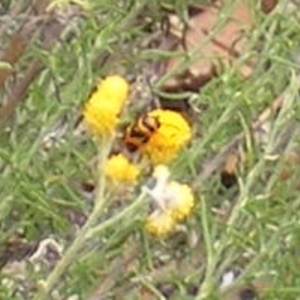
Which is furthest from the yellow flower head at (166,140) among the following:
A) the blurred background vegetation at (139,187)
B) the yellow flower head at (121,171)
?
the blurred background vegetation at (139,187)

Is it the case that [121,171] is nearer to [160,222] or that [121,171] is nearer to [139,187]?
[160,222]

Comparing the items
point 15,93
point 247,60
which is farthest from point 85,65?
point 247,60

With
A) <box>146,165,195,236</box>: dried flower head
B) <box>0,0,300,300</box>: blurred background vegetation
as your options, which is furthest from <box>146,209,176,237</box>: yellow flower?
<box>0,0,300,300</box>: blurred background vegetation

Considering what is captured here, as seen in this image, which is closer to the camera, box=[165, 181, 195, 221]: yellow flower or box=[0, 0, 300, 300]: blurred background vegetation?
box=[165, 181, 195, 221]: yellow flower

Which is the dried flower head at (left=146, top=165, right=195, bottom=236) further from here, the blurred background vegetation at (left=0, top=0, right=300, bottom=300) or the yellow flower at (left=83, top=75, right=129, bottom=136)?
the blurred background vegetation at (left=0, top=0, right=300, bottom=300)

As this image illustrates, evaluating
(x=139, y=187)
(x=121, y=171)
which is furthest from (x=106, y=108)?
(x=139, y=187)

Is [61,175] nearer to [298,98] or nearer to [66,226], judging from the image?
[66,226]
